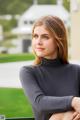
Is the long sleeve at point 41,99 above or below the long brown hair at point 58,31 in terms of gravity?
below

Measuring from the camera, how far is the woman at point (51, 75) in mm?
1412

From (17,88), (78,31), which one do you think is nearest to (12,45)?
(78,31)

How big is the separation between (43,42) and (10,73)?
3333mm

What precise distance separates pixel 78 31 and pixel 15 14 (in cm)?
178

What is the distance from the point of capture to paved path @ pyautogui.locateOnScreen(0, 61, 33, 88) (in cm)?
423

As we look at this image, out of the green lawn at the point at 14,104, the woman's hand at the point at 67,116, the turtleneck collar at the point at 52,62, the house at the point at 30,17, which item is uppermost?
the turtleneck collar at the point at 52,62

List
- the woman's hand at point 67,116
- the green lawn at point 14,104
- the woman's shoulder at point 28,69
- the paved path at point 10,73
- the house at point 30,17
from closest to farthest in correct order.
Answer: the woman's hand at point 67,116 < the woman's shoulder at point 28,69 < the green lawn at point 14,104 < the paved path at point 10,73 < the house at point 30,17

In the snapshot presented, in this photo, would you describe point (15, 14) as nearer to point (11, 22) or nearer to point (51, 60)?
point (11, 22)

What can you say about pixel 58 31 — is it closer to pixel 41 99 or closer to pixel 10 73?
pixel 41 99

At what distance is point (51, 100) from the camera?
1415mm

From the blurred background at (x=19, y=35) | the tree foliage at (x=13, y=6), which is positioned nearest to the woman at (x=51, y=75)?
the blurred background at (x=19, y=35)

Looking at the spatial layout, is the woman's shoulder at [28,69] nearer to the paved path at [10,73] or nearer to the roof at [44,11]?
the paved path at [10,73]

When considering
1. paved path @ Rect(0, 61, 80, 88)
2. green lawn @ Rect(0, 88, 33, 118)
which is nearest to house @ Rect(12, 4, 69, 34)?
paved path @ Rect(0, 61, 80, 88)

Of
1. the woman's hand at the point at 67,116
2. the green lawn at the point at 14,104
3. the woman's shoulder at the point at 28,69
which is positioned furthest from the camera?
the green lawn at the point at 14,104
